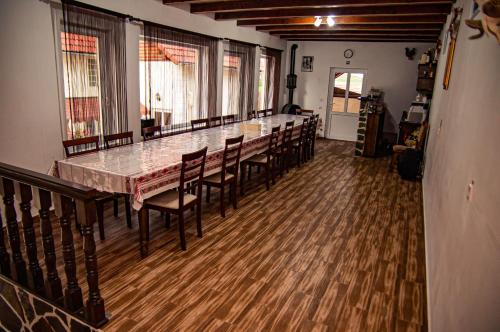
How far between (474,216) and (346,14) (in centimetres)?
443


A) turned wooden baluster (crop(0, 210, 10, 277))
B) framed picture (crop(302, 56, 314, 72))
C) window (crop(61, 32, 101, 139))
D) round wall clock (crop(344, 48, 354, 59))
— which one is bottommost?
turned wooden baluster (crop(0, 210, 10, 277))

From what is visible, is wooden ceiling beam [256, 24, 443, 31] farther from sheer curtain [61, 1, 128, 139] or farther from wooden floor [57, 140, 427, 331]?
sheer curtain [61, 1, 128, 139]

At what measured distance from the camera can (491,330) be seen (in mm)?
1000

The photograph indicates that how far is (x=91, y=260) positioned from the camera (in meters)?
1.86

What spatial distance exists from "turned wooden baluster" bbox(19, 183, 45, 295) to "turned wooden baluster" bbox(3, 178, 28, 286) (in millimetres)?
121

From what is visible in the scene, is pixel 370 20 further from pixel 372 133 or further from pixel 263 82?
pixel 263 82

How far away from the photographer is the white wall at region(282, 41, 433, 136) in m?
8.14

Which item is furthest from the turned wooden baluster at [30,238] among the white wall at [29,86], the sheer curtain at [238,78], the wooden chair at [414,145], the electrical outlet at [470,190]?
the wooden chair at [414,145]

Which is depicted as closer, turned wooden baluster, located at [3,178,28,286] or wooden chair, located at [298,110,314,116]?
turned wooden baluster, located at [3,178,28,286]

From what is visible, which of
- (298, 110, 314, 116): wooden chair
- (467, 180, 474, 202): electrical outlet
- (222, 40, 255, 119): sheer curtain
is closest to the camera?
(467, 180, 474, 202): electrical outlet

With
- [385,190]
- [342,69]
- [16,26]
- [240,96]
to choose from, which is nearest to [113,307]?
[16,26]

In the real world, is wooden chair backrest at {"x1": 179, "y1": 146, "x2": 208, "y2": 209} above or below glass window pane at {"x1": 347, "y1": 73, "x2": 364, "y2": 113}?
below

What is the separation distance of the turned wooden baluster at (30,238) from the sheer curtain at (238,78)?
16.7ft

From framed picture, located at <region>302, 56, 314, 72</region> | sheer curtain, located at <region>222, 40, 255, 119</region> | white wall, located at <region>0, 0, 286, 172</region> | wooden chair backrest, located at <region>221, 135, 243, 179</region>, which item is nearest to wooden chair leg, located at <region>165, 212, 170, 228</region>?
wooden chair backrest, located at <region>221, 135, 243, 179</region>
